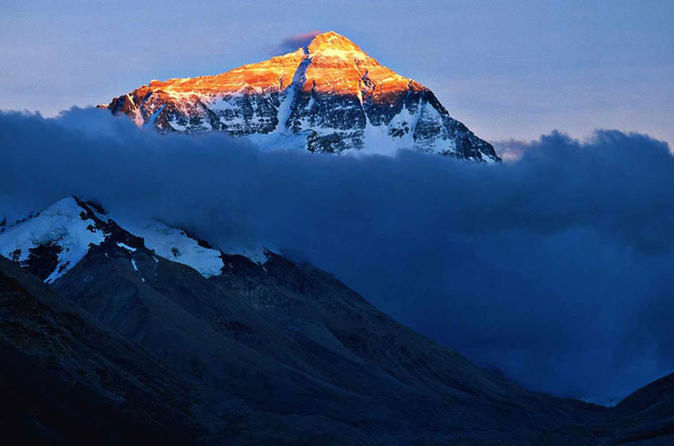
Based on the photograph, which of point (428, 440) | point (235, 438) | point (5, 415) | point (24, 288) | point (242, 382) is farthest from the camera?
point (242, 382)

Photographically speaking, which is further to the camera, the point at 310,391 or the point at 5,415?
the point at 310,391

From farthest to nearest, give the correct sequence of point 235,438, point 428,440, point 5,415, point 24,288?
point 428,440, point 24,288, point 235,438, point 5,415

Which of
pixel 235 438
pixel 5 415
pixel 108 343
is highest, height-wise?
pixel 108 343

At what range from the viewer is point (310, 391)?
18862 centimetres

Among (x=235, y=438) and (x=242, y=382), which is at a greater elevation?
(x=242, y=382)

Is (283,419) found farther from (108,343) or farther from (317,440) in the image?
(108,343)

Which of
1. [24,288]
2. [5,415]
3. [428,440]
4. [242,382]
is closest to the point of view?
[5,415]

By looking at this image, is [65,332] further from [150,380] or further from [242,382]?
[242,382]

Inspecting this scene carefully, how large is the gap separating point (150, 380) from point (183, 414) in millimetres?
11934

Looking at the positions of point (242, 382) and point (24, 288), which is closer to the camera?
point (24, 288)

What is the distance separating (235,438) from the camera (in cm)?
14062

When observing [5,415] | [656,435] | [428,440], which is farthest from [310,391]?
[5,415]

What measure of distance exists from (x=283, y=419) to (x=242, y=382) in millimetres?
32598

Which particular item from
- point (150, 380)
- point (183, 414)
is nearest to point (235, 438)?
point (183, 414)
